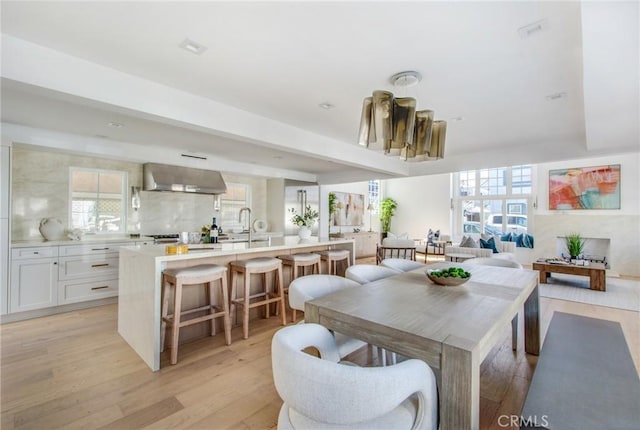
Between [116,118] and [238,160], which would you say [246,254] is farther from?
[238,160]

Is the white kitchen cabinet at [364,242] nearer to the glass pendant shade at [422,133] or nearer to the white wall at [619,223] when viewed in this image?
the white wall at [619,223]

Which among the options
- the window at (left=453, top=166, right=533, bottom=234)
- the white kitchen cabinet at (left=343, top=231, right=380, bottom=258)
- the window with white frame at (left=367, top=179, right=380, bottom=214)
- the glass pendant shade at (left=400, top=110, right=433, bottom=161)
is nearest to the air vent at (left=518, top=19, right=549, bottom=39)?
the glass pendant shade at (left=400, top=110, right=433, bottom=161)

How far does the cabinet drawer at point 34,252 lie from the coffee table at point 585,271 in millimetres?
7860

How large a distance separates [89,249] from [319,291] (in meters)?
3.66

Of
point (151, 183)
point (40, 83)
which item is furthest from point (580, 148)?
point (151, 183)

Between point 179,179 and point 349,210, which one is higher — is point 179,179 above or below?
above

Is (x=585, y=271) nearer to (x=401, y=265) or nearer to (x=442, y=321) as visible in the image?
(x=401, y=265)

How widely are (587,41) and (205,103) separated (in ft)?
9.50

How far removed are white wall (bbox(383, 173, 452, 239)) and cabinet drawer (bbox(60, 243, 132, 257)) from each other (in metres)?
8.86

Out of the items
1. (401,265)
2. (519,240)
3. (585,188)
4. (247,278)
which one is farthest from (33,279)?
(585,188)

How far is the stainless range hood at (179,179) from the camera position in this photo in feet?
15.3

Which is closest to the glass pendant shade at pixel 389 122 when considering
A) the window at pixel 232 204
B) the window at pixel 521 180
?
the window at pixel 232 204

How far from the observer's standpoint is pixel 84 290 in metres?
3.97

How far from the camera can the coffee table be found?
5047mm
